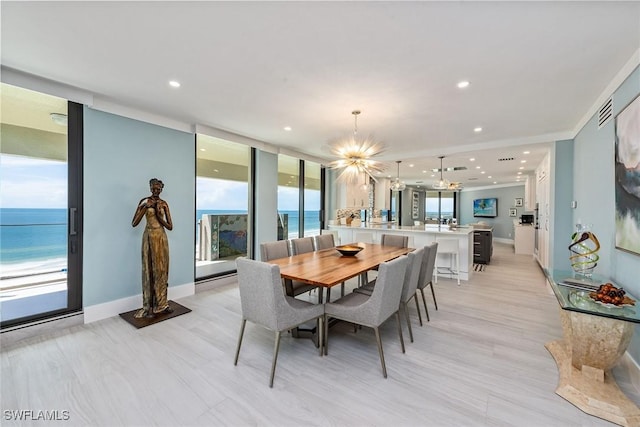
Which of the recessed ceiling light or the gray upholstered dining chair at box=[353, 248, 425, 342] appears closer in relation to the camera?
the gray upholstered dining chair at box=[353, 248, 425, 342]

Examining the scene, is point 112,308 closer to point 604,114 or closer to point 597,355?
point 597,355

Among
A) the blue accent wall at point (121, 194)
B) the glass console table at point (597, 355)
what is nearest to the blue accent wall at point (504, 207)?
the glass console table at point (597, 355)

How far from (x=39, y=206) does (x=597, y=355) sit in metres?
5.32

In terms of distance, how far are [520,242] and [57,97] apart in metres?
10.4

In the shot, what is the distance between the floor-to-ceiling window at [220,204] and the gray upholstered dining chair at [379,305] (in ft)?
9.65

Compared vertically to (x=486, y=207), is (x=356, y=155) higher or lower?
higher

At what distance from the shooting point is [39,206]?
289 cm

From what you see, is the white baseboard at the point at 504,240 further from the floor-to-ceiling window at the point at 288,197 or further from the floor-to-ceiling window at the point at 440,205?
the floor-to-ceiling window at the point at 288,197

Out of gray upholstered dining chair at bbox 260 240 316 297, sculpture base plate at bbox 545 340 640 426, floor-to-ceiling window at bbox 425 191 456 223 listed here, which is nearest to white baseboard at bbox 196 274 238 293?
gray upholstered dining chair at bbox 260 240 316 297

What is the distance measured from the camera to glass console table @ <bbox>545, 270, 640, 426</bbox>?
1734 mm

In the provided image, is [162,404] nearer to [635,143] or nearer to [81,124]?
[81,124]

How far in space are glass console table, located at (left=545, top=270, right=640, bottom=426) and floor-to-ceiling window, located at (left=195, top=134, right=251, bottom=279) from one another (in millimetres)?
4537

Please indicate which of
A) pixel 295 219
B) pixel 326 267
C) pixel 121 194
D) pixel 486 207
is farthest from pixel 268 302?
pixel 486 207

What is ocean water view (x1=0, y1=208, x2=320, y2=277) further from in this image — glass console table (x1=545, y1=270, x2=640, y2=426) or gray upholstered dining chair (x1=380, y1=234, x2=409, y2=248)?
glass console table (x1=545, y1=270, x2=640, y2=426)
